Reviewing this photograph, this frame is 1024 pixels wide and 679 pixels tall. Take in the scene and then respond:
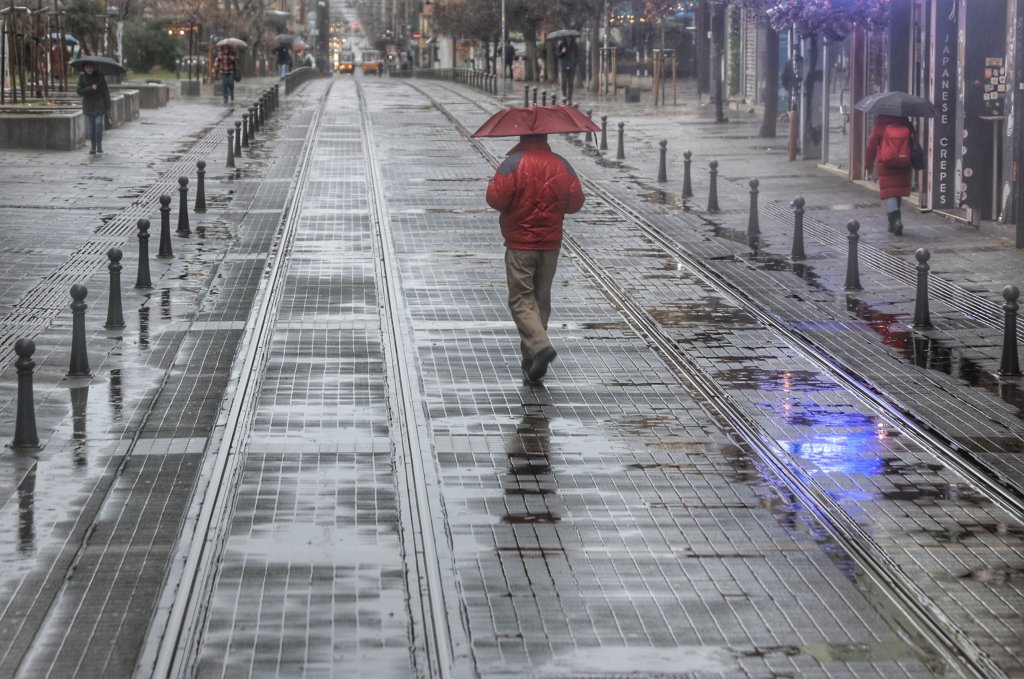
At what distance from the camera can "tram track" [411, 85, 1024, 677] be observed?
7.59m

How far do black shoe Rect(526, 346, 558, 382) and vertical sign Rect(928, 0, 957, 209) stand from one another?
12.6 metres

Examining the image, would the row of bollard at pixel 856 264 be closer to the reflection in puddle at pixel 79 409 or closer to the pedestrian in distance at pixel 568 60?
the reflection in puddle at pixel 79 409

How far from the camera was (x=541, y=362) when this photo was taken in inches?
508

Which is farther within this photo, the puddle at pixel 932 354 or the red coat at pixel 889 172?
the red coat at pixel 889 172

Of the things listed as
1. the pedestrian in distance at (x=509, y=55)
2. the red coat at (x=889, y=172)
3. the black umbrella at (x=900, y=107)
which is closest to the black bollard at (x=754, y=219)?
the red coat at (x=889, y=172)

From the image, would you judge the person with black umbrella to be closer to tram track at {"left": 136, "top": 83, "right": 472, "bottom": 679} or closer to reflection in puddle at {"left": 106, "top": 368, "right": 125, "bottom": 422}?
tram track at {"left": 136, "top": 83, "right": 472, "bottom": 679}

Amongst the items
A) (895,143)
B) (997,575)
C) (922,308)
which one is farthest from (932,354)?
(895,143)

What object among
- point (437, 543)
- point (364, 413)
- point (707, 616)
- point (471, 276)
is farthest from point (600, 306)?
point (707, 616)

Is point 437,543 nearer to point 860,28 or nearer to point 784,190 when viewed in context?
point 784,190

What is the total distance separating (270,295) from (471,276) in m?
2.35

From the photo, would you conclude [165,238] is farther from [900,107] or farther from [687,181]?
[687,181]

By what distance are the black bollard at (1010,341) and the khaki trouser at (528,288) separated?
3417mm

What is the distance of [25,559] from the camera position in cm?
866

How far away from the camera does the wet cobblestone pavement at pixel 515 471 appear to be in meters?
7.53
